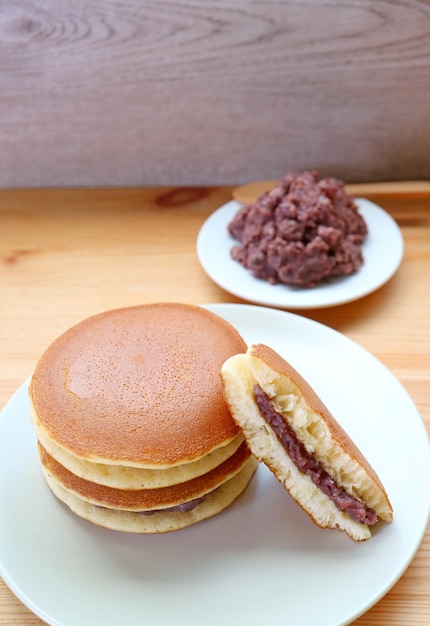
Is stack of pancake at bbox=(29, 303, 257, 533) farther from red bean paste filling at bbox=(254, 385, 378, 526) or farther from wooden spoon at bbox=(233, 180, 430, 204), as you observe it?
wooden spoon at bbox=(233, 180, 430, 204)

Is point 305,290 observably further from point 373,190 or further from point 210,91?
point 210,91

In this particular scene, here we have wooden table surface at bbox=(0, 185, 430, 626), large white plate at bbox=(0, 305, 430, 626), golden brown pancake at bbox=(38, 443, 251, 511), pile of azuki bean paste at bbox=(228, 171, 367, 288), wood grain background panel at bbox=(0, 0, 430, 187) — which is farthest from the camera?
wood grain background panel at bbox=(0, 0, 430, 187)

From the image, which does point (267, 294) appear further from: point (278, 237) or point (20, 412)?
point (20, 412)

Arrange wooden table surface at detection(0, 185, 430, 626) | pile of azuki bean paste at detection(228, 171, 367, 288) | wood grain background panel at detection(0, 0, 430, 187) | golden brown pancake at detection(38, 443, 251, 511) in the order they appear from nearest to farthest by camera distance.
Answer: golden brown pancake at detection(38, 443, 251, 511), wooden table surface at detection(0, 185, 430, 626), pile of azuki bean paste at detection(228, 171, 367, 288), wood grain background panel at detection(0, 0, 430, 187)

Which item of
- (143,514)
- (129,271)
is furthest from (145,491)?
(129,271)

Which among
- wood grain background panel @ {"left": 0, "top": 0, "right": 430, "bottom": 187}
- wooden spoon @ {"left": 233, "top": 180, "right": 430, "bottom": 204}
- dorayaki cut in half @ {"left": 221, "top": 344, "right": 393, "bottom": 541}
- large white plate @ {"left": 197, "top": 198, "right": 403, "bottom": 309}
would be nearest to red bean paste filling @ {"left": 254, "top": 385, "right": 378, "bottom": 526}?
dorayaki cut in half @ {"left": 221, "top": 344, "right": 393, "bottom": 541}

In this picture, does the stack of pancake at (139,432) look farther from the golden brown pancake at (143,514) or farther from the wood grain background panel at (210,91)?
the wood grain background panel at (210,91)

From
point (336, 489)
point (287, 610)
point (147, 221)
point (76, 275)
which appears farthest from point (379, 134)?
point (287, 610)
